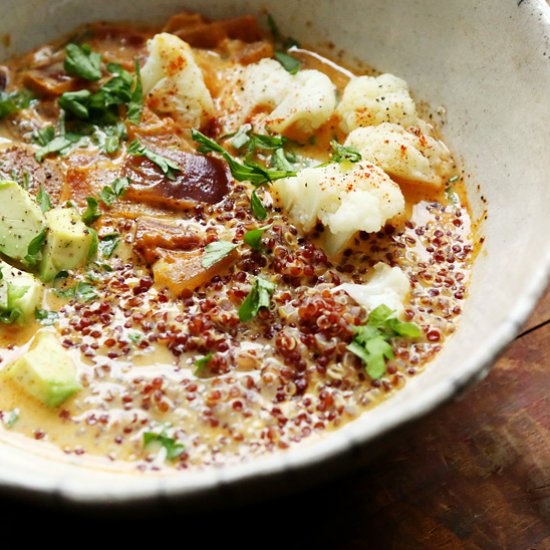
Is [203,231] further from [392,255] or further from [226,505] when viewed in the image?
[226,505]

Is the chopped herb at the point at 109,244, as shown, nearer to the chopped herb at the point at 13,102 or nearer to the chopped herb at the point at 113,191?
the chopped herb at the point at 113,191

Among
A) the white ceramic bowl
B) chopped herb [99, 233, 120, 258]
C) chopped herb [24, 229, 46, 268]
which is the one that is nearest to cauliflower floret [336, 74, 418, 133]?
the white ceramic bowl

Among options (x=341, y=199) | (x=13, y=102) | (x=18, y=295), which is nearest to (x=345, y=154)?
(x=341, y=199)

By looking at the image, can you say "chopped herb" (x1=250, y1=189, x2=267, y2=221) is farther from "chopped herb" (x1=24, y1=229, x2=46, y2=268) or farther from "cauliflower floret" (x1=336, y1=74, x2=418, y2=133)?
"chopped herb" (x1=24, y1=229, x2=46, y2=268)

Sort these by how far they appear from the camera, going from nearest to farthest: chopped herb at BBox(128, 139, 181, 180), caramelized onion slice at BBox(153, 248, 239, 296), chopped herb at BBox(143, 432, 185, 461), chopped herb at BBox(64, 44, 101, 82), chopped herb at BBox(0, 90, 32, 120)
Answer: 1. chopped herb at BBox(143, 432, 185, 461)
2. caramelized onion slice at BBox(153, 248, 239, 296)
3. chopped herb at BBox(128, 139, 181, 180)
4. chopped herb at BBox(0, 90, 32, 120)
5. chopped herb at BBox(64, 44, 101, 82)

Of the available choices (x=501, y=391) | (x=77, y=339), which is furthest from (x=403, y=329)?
(x=77, y=339)

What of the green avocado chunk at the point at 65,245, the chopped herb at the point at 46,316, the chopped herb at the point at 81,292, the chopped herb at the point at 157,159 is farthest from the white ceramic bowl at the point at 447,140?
the chopped herb at the point at 157,159

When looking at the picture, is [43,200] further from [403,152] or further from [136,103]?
[403,152]
